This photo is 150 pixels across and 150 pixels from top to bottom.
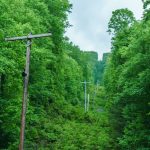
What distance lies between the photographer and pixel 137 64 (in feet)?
113

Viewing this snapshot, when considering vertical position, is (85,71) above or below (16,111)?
above

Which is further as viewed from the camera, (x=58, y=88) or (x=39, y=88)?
(x=58, y=88)

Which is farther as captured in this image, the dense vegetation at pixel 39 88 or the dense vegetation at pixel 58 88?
the dense vegetation at pixel 39 88

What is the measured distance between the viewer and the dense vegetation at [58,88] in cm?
3391

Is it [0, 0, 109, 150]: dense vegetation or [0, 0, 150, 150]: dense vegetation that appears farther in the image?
[0, 0, 109, 150]: dense vegetation

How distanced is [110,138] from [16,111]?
53.4 feet

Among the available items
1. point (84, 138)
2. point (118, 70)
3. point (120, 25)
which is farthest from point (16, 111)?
point (120, 25)

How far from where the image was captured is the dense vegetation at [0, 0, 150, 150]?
3391 centimetres

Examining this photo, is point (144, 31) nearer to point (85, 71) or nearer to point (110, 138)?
point (110, 138)

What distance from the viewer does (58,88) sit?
64.1 meters

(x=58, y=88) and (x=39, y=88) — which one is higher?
(x=58, y=88)

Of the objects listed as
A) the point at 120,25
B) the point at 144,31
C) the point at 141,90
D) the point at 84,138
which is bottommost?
the point at 84,138

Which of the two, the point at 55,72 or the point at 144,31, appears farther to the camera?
the point at 55,72

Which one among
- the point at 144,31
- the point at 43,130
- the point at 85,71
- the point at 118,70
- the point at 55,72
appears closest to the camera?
the point at 144,31
